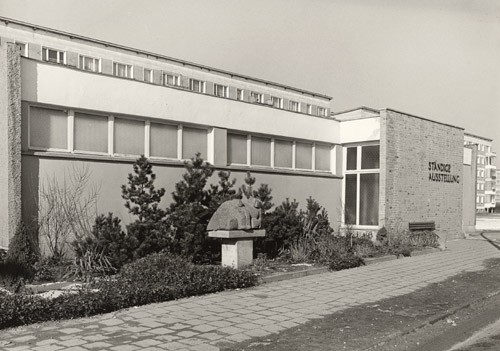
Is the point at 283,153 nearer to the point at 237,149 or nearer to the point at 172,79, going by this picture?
the point at 237,149

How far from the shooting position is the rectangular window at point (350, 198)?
18.8 meters

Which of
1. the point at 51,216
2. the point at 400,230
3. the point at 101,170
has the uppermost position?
the point at 101,170

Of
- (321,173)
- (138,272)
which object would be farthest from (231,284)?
(321,173)

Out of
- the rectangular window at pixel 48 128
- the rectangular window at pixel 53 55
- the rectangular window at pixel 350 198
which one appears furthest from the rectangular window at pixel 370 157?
the rectangular window at pixel 53 55

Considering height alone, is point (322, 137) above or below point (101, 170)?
above

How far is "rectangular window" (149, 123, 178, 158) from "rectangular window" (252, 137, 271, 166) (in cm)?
314

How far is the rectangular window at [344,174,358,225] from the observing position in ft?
61.6

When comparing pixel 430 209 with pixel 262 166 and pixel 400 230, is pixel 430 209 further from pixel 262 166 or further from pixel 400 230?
pixel 262 166

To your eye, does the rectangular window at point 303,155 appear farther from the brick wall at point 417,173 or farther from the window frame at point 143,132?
A: the window frame at point 143,132

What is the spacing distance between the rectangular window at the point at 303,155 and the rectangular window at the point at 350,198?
209cm

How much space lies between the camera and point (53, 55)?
27.2m

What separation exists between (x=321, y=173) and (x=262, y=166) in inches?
124

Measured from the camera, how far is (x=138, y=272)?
26.4ft

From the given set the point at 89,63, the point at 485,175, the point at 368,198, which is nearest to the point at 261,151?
the point at 368,198
